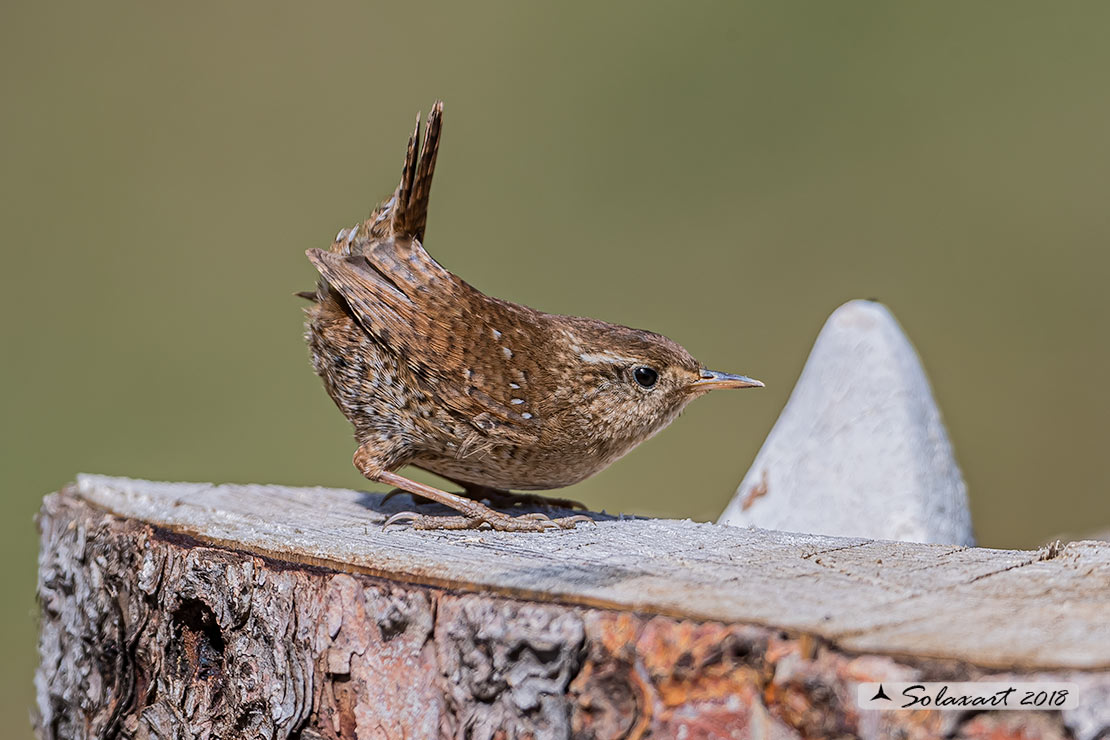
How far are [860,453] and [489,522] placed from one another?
1557mm

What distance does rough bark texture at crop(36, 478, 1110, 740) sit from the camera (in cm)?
160

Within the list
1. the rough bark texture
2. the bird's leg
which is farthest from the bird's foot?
the rough bark texture

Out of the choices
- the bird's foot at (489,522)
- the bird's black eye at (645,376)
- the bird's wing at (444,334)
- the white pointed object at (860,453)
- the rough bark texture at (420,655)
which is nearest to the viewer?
the rough bark texture at (420,655)

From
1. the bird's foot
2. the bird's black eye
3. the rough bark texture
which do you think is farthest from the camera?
the bird's black eye

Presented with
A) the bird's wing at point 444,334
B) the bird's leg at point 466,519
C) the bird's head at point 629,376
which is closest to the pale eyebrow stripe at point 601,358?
the bird's head at point 629,376

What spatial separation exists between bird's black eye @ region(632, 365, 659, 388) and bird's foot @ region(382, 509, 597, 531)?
1.40 feet

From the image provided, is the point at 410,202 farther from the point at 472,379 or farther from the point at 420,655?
the point at 420,655

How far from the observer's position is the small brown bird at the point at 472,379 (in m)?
2.82

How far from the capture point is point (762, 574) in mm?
2012

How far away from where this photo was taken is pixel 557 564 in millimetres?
2094

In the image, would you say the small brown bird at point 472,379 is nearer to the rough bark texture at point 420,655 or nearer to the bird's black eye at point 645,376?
the bird's black eye at point 645,376

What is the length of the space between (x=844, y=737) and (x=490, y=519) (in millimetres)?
1281

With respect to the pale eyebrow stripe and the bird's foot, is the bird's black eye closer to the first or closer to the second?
the pale eyebrow stripe

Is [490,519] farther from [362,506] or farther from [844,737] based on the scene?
→ [844,737]
